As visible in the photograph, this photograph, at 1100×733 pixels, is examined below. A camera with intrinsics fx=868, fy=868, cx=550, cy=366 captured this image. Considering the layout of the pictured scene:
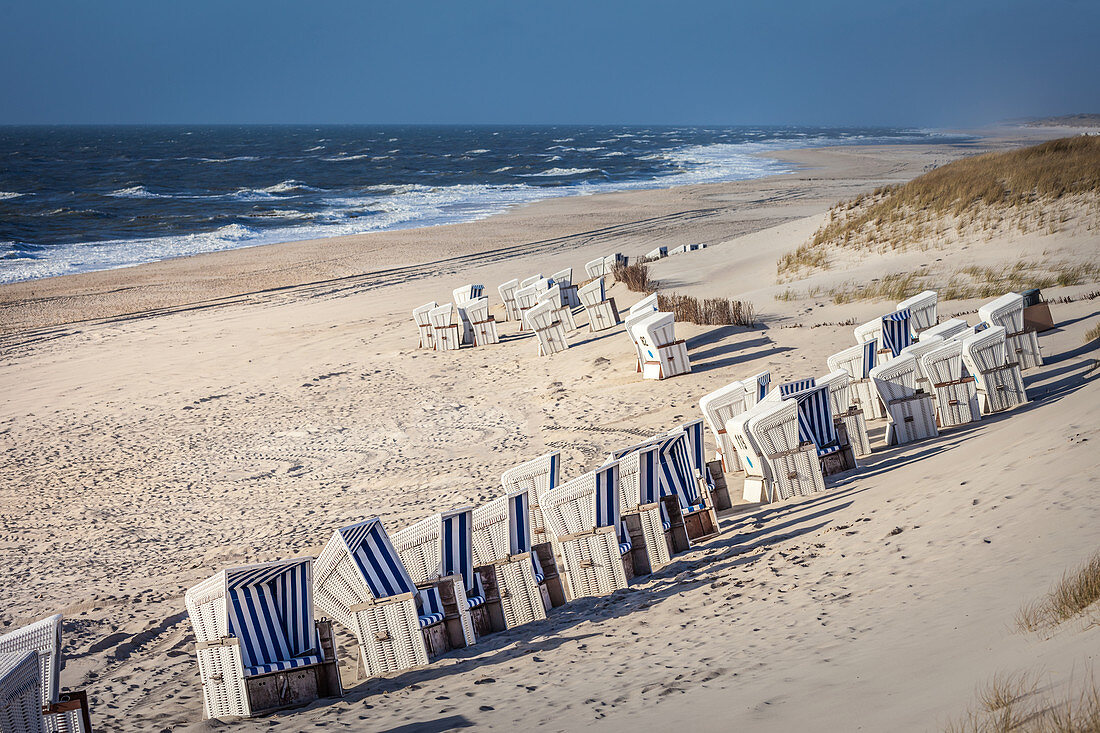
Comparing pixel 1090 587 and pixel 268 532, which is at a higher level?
pixel 1090 587

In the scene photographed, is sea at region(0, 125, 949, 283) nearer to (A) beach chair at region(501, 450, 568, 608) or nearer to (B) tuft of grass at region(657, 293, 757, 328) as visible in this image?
(B) tuft of grass at region(657, 293, 757, 328)

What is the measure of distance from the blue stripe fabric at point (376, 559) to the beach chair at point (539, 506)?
0.99 meters

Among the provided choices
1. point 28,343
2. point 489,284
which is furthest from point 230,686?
point 489,284

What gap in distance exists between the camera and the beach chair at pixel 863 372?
884cm

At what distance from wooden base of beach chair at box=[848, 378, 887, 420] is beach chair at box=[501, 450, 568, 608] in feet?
12.6

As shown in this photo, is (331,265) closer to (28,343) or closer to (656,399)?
(28,343)

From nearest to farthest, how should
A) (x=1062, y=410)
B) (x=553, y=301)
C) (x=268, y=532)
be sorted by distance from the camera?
(x=1062, y=410)
(x=268, y=532)
(x=553, y=301)

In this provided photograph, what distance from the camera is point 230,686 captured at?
457 cm

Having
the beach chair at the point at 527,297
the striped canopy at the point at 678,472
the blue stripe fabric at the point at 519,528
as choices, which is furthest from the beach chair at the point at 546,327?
the blue stripe fabric at the point at 519,528

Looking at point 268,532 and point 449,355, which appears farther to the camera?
point 449,355

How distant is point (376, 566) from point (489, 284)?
50.9 ft

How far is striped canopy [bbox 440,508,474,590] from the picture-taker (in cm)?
538

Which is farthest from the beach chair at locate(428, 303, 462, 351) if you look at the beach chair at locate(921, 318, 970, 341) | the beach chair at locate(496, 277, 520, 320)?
the beach chair at locate(921, 318, 970, 341)

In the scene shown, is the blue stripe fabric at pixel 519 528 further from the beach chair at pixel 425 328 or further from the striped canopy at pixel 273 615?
the beach chair at pixel 425 328
